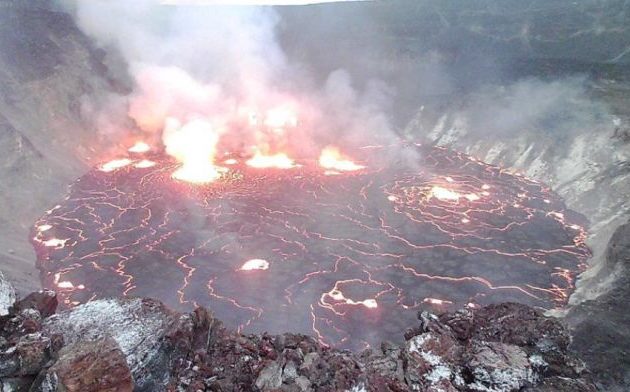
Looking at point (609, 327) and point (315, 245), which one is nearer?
point (609, 327)

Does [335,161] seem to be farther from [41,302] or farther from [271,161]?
[41,302]

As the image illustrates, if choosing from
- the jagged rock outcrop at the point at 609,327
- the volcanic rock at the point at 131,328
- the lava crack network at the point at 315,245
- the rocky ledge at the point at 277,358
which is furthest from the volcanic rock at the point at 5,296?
the jagged rock outcrop at the point at 609,327

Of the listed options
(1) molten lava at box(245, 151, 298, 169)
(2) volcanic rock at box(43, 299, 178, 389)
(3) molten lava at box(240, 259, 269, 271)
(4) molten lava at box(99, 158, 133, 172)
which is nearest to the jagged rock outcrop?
(2) volcanic rock at box(43, 299, 178, 389)

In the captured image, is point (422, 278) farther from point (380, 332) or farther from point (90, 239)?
point (90, 239)

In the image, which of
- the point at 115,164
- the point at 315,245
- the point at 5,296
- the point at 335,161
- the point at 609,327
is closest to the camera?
the point at 5,296

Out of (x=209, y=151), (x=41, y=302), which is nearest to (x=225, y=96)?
(x=209, y=151)

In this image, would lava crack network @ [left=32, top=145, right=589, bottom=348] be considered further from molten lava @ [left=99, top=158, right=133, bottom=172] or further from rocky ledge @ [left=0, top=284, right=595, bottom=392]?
rocky ledge @ [left=0, top=284, right=595, bottom=392]

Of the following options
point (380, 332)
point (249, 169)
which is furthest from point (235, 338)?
point (249, 169)
